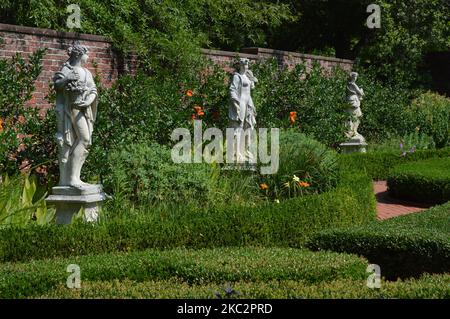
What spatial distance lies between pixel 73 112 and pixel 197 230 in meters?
1.68

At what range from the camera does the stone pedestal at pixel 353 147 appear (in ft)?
45.8

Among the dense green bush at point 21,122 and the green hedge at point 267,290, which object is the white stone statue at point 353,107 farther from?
the green hedge at point 267,290

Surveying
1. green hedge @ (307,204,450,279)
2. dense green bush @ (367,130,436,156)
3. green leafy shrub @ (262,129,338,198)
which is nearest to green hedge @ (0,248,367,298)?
green hedge @ (307,204,450,279)

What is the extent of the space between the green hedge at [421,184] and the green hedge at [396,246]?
13.3ft

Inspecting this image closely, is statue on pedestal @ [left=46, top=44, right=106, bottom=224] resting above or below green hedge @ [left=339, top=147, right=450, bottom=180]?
above

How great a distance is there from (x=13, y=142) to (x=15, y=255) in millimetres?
2049

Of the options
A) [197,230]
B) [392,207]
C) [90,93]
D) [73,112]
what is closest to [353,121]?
[392,207]

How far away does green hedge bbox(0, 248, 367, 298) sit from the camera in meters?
5.03

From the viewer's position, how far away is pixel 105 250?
6.28 meters

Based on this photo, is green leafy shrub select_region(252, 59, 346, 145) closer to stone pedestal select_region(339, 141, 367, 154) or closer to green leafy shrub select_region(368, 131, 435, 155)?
stone pedestal select_region(339, 141, 367, 154)

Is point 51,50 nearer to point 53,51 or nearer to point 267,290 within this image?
point 53,51

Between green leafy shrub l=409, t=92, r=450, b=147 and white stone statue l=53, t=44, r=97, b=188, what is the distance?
10.5m

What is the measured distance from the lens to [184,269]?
5.32m

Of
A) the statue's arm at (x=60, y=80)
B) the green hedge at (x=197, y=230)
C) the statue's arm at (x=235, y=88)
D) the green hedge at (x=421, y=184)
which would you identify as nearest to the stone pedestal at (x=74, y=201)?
the green hedge at (x=197, y=230)
